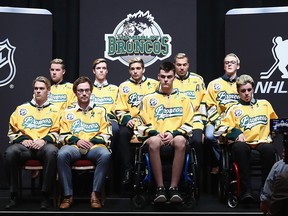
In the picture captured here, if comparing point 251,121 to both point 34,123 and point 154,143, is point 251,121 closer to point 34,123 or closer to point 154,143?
point 154,143

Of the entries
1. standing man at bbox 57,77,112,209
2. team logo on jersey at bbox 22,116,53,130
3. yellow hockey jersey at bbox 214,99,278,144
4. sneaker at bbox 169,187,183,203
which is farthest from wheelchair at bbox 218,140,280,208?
team logo on jersey at bbox 22,116,53,130

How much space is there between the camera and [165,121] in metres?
4.77

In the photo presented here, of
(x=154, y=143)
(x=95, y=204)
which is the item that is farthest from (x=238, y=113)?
(x=95, y=204)

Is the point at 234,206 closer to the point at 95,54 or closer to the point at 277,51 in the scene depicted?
the point at 277,51

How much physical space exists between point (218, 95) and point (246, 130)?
79cm

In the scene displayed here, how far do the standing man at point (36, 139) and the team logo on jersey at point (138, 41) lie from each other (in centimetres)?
112

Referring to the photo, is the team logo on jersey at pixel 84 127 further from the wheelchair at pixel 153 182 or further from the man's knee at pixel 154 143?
the man's knee at pixel 154 143

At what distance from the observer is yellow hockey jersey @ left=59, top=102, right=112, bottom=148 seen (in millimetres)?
4797

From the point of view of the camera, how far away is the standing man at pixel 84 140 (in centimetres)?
459

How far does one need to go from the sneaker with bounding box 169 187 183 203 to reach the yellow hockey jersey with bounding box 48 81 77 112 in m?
1.64

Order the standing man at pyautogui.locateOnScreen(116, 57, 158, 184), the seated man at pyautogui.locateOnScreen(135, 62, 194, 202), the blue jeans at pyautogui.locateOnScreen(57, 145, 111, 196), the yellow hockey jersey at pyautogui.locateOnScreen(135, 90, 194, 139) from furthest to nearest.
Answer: the standing man at pyautogui.locateOnScreen(116, 57, 158, 184)
the yellow hockey jersey at pyautogui.locateOnScreen(135, 90, 194, 139)
the blue jeans at pyautogui.locateOnScreen(57, 145, 111, 196)
the seated man at pyautogui.locateOnScreen(135, 62, 194, 202)

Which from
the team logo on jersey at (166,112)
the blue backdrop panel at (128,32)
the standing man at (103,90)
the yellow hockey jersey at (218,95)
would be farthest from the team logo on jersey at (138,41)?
the team logo on jersey at (166,112)

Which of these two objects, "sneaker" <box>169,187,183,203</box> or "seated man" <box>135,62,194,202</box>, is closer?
"sneaker" <box>169,187,183,203</box>

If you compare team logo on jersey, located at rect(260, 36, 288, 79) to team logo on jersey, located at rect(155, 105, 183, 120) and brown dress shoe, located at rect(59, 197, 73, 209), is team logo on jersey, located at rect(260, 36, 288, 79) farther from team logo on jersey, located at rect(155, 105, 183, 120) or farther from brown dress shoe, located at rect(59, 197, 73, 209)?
brown dress shoe, located at rect(59, 197, 73, 209)
